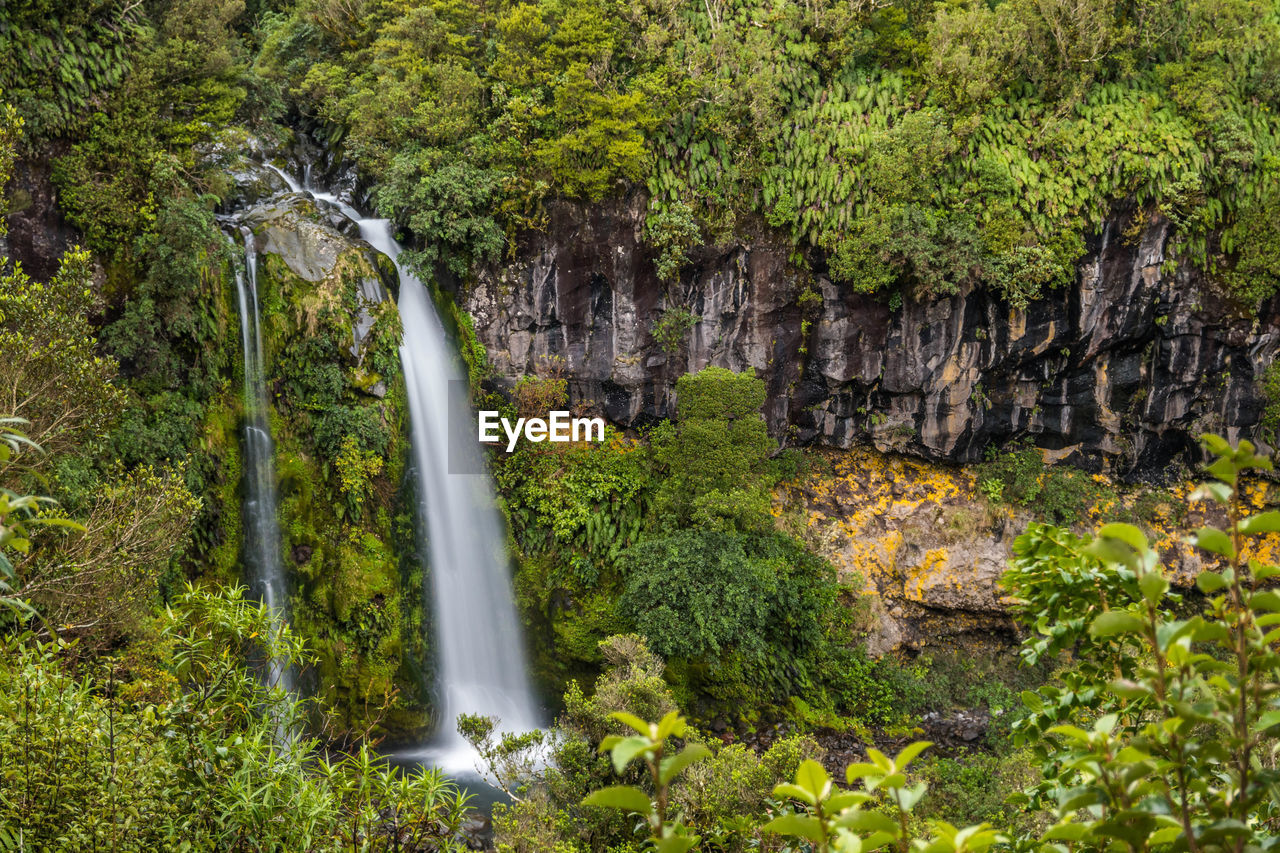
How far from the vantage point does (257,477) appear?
914 cm

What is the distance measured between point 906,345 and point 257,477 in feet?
33.6

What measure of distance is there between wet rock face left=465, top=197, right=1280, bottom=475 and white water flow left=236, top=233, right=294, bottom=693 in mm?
3167

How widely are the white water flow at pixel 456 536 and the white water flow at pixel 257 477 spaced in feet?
6.27

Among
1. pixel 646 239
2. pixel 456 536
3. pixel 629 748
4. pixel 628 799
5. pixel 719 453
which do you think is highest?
pixel 646 239

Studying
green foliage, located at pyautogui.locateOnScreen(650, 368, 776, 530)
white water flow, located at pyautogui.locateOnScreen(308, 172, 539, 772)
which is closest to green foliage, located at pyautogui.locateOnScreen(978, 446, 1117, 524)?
green foliage, located at pyautogui.locateOnScreen(650, 368, 776, 530)

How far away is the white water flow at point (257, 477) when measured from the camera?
9023 millimetres

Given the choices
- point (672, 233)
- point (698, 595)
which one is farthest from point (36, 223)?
point (698, 595)

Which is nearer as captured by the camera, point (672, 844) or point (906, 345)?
point (672, 844)

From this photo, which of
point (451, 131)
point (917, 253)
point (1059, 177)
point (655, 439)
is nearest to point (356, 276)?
point (451, 131)

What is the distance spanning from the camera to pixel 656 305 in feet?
38.1

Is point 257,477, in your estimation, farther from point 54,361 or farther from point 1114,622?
point 1114,622

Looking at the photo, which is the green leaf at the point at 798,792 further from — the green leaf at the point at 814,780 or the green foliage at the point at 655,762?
the green foliage at the point at 655,762

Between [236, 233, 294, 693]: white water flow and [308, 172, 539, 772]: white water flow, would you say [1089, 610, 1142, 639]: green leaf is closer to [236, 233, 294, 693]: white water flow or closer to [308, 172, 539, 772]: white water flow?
[236, 233, 294, 693]: white water flow

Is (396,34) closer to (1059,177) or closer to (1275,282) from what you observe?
(1059,177)
